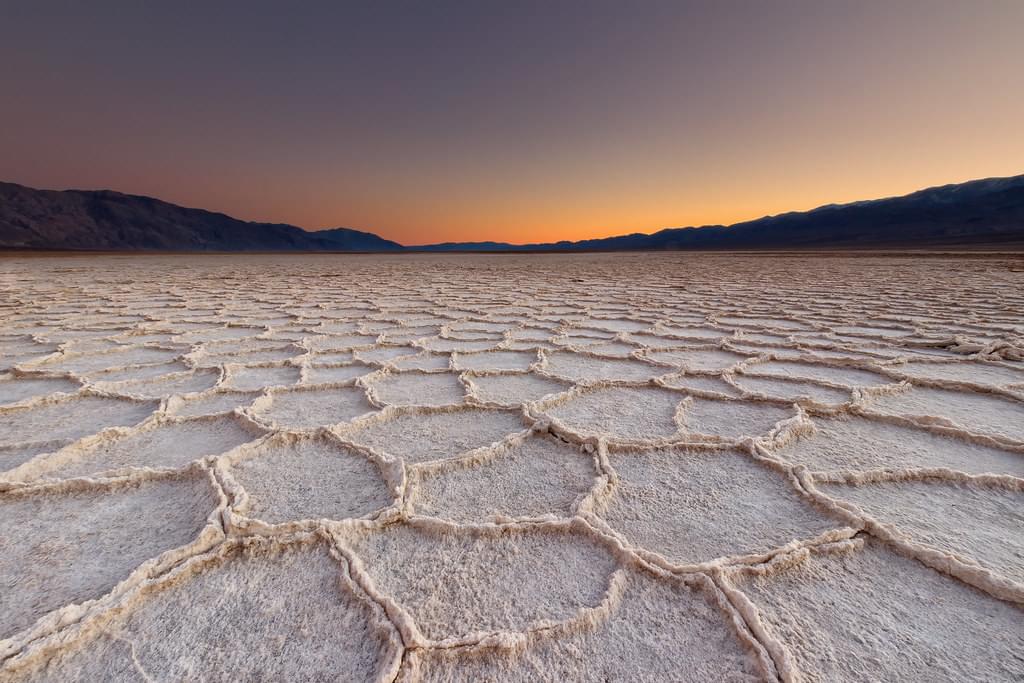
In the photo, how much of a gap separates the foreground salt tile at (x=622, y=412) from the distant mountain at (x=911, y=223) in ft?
136

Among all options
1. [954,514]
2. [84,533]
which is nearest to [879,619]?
[954,514]

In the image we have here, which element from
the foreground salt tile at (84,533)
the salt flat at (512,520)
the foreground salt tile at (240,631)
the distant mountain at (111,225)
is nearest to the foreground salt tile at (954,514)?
the salt flat at (512,520)

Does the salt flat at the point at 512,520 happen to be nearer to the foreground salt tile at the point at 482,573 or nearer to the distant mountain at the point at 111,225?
the foreground salt tile at the point at 482,573

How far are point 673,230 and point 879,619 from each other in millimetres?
118892

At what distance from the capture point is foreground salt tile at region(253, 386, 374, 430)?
144 cm

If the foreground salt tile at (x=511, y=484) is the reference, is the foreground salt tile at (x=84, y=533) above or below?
above

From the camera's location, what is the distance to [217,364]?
2.10 metres

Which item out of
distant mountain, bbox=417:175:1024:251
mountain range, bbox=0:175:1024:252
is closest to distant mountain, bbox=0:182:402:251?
mountain range, bbox=0:175:1024:252

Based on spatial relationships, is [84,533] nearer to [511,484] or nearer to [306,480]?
[306,480]

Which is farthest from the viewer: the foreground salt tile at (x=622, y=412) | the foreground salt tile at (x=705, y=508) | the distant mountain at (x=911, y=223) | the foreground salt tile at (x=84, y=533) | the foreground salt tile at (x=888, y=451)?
the distant mountain at (x=911, y=223)

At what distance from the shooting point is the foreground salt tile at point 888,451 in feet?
3.66

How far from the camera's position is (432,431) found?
Answer: 1383mm

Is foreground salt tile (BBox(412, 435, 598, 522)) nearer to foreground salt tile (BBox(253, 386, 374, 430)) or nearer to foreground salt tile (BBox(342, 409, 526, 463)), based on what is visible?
foreground salt tile (BBox(342, 409, 526, 463))

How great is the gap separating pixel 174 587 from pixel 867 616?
101 centimetres
